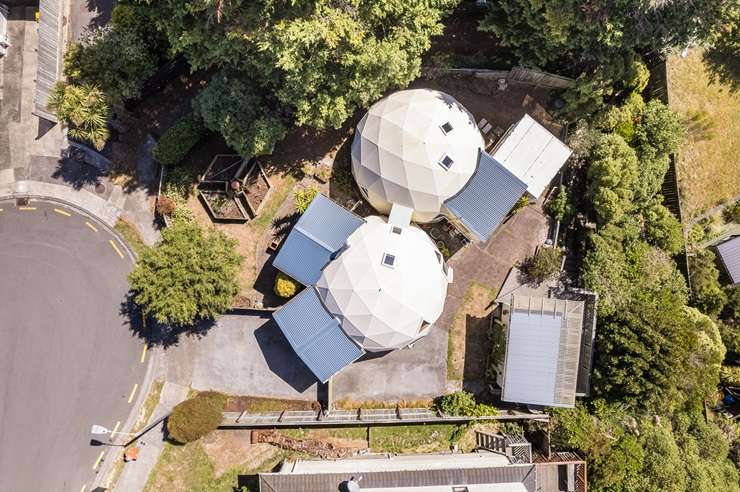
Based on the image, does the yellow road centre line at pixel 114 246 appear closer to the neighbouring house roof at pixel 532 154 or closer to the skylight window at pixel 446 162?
the skylight window at pixel 446 162

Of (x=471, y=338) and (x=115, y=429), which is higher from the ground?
(x=471, y=338)

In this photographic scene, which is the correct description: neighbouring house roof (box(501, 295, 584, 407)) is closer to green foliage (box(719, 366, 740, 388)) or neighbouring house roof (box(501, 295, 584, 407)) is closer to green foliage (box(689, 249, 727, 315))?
green foliage (box(689, 249, 727, 315))

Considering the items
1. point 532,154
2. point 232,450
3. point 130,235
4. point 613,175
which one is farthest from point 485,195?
point 130,235

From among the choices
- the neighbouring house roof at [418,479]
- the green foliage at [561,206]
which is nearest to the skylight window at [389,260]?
the neighbouring house roof at [418,479]

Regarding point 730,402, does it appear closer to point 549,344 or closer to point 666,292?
point 666,292

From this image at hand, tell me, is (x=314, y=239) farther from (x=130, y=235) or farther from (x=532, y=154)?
(x=532, y=154)

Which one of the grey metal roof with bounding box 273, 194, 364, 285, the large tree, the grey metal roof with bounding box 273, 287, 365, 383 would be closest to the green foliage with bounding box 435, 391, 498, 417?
the grey metal roof with bounding box 273, 287, 365, 383

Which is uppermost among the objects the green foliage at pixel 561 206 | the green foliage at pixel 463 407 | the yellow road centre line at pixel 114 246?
the green foliage at pixel 561 206
